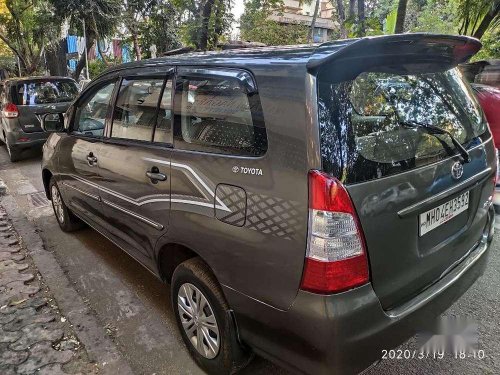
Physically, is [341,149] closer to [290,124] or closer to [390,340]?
[290,124]

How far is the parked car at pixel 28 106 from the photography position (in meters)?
7.71

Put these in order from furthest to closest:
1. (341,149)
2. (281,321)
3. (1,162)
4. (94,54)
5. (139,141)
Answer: (94,54), (1,162), (139,141), (281,321), (341,149)

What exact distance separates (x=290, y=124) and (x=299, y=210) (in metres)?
0.36

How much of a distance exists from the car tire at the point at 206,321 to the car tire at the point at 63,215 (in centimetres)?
238

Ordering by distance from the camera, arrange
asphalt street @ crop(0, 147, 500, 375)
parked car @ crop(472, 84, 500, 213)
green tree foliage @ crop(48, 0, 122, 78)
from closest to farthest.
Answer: asphalt street @ crop(0, 147, 500, 375) < parked car @ crop(472, 84, 500, 213) < green tree foliage @ crop(48, 0, 122, 78)

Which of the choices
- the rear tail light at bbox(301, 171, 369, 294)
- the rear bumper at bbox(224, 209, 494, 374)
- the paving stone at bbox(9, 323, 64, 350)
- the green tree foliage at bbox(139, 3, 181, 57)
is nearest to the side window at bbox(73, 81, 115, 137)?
the paving stone at bbox(9, 323, 64, 350)

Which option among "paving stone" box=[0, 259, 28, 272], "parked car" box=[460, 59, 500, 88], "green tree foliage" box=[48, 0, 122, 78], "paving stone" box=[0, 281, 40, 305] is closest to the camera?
"paving stone" box=[0, 281, 40, 305]

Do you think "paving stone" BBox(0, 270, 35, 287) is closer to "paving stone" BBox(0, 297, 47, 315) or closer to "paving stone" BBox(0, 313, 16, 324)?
"paving stone" BBox(0, 297, 47, 315)

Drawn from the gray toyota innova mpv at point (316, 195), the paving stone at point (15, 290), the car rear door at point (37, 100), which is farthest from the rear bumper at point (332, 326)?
the car rear door at point (37, 100)

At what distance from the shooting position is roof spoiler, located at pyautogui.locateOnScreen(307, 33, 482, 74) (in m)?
1.65

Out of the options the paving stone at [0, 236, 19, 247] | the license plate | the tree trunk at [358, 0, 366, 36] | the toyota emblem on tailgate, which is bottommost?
the paving stone at [0, 236, 19, 247]

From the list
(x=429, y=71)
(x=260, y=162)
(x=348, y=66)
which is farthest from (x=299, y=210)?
(x=429, y=71)

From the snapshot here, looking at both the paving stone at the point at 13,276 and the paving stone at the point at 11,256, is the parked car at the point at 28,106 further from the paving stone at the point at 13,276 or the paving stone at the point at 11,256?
the paving stone at the point at 13,276

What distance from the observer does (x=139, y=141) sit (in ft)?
8.78
